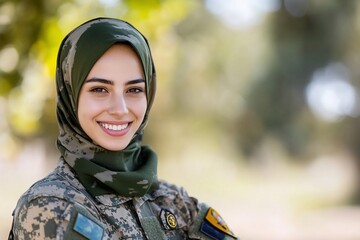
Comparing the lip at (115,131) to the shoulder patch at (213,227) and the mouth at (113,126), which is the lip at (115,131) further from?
the shoulder patch at (213,227)

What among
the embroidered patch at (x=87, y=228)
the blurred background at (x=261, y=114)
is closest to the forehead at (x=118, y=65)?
the embroidered patch at (x=87, y=228)

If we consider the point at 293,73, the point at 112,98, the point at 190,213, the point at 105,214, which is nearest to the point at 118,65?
the point at 112,98

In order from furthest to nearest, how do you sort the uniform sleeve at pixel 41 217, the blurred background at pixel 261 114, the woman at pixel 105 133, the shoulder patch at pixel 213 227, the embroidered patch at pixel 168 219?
1. the blurred background at pixel 261 114
2. the shoulder patch at pixel 213 227
3. the embroidered patch at pixel 168 219
4. the woman at pixel 105 133
5. the uniform sleeve at pixel 41 217

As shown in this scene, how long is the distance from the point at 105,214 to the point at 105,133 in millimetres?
200

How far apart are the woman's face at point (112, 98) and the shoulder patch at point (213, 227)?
1.14ft

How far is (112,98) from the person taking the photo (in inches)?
80.2

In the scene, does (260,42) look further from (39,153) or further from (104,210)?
(104,210)

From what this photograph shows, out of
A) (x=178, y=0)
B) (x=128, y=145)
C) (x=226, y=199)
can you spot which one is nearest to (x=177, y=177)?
(x=226, y=199)

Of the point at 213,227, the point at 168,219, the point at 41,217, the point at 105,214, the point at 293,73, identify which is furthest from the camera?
the point at 293,73

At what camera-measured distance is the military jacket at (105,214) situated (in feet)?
6.19

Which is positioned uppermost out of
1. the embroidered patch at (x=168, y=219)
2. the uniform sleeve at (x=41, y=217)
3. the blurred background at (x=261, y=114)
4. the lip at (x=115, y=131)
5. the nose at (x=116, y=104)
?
the blurred background at (x=261, y=114)

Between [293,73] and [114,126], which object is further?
[293,73]

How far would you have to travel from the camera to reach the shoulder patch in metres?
2.26

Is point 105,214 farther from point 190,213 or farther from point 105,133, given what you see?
point 190,213
